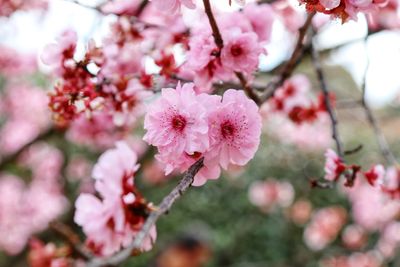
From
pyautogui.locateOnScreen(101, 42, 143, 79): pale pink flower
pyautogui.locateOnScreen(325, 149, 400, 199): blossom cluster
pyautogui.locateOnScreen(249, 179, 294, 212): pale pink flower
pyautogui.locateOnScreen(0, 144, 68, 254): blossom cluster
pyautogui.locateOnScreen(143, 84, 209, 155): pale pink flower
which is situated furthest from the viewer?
pyautogui.locateOnScreen(0, 144, 68, 254): blossom cluster

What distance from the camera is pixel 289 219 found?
4.99 metres

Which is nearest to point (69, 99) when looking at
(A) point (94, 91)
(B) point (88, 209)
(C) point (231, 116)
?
(A) point (94, 91)

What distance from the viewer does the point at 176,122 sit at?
841 millimetres

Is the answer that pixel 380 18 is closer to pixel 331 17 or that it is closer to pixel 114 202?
pixel 331 17

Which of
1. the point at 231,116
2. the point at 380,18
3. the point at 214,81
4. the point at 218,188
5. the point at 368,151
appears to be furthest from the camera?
the point at 368,151

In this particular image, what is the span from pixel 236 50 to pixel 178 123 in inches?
11.4

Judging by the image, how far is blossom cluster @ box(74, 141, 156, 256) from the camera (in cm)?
102

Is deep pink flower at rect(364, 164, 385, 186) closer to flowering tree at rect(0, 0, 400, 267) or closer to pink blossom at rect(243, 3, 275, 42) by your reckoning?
flowering tree at rect(0, 0, 400, 267)

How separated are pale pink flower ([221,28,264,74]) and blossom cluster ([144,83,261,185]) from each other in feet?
0.71

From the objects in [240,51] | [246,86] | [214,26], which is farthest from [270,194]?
[214,26]

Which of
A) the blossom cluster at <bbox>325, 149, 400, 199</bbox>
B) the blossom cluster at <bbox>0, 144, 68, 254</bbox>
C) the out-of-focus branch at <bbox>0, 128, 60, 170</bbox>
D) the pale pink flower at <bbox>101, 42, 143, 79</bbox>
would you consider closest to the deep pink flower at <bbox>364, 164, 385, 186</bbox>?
the blossom cluster at <bbox>325, 149, 400, 199</bbox>

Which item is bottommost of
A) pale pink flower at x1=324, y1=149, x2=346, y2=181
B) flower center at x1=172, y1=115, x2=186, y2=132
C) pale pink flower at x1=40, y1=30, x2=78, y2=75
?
pale pink flower at x1=324, y1=149, x2=346, y2=181

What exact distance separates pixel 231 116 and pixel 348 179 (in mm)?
463

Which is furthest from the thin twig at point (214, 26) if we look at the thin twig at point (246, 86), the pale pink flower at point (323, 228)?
the pale pink flower at point (323, 228)
